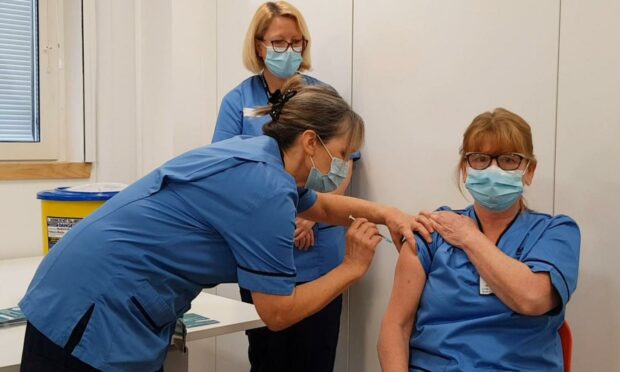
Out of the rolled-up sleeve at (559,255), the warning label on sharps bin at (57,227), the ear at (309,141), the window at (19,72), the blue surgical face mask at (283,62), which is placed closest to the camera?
the ear at (309,141)

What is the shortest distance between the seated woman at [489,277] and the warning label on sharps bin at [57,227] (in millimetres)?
1026

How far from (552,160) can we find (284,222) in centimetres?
95

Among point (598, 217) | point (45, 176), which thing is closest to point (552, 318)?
point (598, 217)

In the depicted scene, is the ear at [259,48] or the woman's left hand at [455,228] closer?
the woman's left hand at [455,228]

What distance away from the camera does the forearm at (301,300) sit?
Result: 4.56 ft

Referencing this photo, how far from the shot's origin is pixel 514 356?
5.19ft

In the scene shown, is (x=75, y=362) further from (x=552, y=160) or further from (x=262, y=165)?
(x=552, y=160)

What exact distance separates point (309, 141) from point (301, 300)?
36 cm

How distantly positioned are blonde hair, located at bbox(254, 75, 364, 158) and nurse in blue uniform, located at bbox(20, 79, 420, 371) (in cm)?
8

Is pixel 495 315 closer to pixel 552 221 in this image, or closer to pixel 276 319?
pixel 552 221

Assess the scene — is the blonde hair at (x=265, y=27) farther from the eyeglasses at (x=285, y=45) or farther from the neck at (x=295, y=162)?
the neck at (x=295, y=162)

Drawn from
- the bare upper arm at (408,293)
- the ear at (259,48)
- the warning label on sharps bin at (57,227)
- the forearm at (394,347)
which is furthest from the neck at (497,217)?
the warning label on sharps bin at (57,227)

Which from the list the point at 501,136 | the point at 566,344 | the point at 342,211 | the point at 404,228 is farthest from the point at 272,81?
the point at 566,344

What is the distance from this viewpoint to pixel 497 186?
5.50 feet
